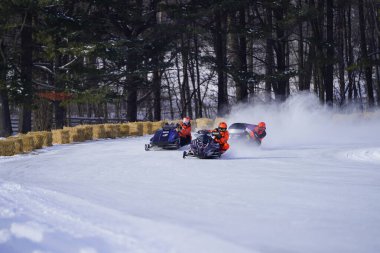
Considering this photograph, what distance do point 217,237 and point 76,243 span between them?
1995 mm

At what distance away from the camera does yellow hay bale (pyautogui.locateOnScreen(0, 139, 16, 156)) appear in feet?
61.3

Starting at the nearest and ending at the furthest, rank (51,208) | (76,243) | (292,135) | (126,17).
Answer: (76,243) < (51,208) < (292,135) < (126,17)

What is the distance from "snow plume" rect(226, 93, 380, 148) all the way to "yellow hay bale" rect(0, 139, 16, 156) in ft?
38.0

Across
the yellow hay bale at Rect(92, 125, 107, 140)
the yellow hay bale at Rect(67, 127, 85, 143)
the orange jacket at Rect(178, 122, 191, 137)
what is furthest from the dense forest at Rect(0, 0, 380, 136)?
the orange jacket at Rect(178, 122, 191, 137)

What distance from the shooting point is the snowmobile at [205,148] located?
16547mm

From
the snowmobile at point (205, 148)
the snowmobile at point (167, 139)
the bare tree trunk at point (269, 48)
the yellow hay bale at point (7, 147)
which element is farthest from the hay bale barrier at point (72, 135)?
the bare tree trunk at point (269, 48)

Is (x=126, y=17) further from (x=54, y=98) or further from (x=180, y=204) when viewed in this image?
(x=180, y=204)

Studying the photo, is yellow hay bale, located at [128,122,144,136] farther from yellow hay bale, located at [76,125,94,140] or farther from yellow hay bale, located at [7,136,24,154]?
yellow hay bale, located at [7,136,24,154]

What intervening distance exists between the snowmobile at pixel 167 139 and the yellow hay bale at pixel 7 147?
206 inches

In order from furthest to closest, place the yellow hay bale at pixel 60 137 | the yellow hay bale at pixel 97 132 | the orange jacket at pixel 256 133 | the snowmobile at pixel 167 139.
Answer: the yellow hay bale at pixel 97 132 → the yellow hay bale at pixel 60 137 → the orange jacket at pixel 256 133 → the snowmobile at pixel 167 139

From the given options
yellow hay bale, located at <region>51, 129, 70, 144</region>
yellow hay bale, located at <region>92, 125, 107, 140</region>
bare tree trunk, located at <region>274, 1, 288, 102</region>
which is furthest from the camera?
bare tree trunk, located at <region>274, 1, 288, 102</region>

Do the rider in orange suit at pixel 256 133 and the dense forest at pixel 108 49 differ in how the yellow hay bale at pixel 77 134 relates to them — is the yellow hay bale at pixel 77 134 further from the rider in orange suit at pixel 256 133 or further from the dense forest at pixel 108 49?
the rider in orange suit at pixel 256 133

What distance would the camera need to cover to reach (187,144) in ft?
68.4

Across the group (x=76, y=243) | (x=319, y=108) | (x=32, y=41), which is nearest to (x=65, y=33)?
(x=32, y=41)
